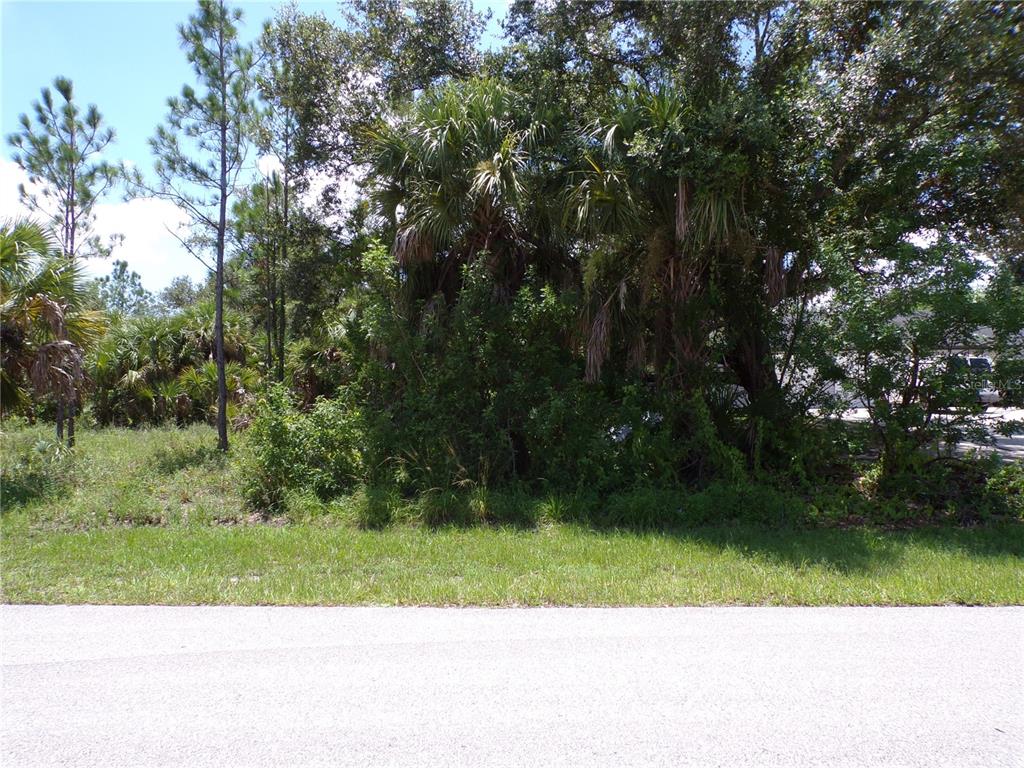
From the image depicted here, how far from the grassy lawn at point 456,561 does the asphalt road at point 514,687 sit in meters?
0.37

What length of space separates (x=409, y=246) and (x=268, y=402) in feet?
10.8

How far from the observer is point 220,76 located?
12.7 m

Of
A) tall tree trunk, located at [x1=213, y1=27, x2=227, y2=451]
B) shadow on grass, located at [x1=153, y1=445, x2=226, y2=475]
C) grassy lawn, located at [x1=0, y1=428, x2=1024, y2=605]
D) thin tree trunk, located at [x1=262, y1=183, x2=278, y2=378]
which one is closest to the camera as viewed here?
grassy lawn, located at [x1=0, y1=428, x2=1024, y2=605]

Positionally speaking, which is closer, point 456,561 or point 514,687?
point 514,687

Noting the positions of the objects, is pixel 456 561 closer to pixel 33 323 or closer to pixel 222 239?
pixel 33 323

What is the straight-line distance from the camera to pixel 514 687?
13.1ft

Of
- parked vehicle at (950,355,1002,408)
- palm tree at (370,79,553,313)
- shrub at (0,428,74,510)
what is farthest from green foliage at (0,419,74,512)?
parked vehicle at (950,355,1002,408)

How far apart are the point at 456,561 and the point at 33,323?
26.8ft

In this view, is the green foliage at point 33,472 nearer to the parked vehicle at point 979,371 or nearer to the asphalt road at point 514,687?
the asphalt road at point 514,687

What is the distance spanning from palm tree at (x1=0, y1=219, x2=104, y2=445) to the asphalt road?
20.2ft

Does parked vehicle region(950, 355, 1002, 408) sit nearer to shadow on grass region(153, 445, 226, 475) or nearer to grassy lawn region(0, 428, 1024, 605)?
grassy lawn region(0, 428, 1024, 605)

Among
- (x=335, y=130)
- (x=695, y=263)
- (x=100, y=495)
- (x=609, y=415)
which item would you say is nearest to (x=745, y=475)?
(x=609, y=415)

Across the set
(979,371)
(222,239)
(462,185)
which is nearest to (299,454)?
(462,185)

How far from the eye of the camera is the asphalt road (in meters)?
3.32
